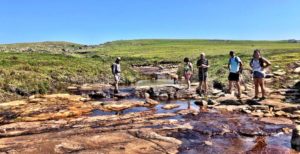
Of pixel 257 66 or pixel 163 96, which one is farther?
pixel 163 96

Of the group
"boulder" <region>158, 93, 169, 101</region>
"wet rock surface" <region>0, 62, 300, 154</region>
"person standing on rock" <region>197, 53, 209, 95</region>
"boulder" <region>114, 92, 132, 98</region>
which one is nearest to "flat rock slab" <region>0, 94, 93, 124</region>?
"wet rock surface" <region>0, 62, 300, 154</region>

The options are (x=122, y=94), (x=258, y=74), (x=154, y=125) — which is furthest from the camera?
(x=122, y=94)

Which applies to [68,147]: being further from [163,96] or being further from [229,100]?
[163,96]

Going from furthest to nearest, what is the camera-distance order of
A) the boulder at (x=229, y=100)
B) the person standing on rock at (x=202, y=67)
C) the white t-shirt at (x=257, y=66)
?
the person standing on rock at (x=202, y=67), the boulder at (x=229, y=100), the white t-shirt at (x=257, y=66)

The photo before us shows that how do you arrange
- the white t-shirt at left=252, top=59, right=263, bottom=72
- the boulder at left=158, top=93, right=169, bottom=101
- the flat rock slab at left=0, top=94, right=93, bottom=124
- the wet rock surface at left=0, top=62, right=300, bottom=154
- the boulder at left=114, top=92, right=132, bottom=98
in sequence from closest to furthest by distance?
1. the wet rock surface at left=0, top=62, right=300, bottom=154
2. the flat rock slab at left=0, top=94, right=93, bottom=124
3. the white t-shirt at left=252, top=59, right=263, bottom=72
4. the boulder at left=158, top=93, right=169, bottom=101
5. the boulder at left=114, top=92, right=132, bottom=98

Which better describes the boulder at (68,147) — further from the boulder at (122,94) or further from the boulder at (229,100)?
the boulder at (122,94)

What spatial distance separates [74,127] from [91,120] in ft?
5.99

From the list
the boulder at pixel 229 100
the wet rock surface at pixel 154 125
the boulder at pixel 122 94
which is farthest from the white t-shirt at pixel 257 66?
the boulder at pixel 122 94

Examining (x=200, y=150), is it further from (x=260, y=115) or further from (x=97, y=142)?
(x=260, y=115)

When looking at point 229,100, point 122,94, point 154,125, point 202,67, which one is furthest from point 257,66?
point 122,94

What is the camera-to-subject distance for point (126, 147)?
1560 centimetres

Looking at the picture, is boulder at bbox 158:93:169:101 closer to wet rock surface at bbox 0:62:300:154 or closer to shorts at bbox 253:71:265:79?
wet rock surface at bbox 0:62:300:154

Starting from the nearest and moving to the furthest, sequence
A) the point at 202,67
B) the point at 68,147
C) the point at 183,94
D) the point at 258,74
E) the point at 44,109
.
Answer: the point at 68,147
the point at 258,74
the point at 44,109
the point at 202,67
the point at 183,94

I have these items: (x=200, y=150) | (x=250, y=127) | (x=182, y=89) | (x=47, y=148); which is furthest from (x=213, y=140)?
(x=182, y=89)
